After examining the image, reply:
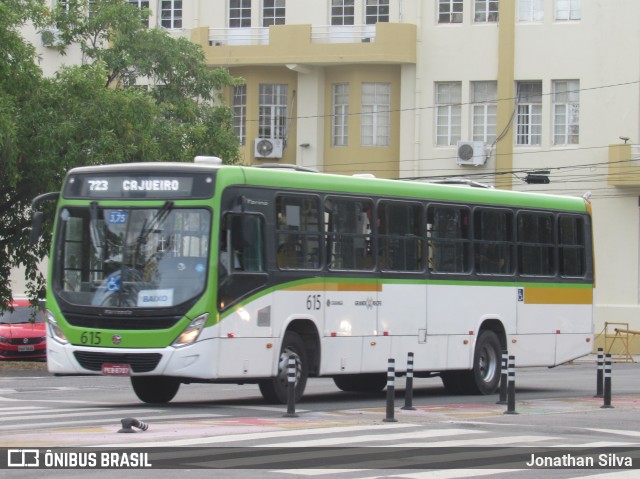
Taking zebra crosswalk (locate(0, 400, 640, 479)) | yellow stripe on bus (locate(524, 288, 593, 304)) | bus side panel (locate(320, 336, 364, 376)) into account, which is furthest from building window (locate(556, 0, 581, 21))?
zebra crosswalk (locate(0, 400, 640, 479))

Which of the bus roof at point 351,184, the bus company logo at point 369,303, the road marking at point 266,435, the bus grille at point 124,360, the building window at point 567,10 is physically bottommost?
the road marking at point 266,435

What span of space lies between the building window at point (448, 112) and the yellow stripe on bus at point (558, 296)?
20.4 metres

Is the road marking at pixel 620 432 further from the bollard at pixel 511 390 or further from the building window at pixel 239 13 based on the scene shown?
the building window at pixel 239 13

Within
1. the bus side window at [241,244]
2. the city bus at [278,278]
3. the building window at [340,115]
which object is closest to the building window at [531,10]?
the building window at [340,115]

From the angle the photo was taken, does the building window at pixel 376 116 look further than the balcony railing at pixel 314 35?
Yes

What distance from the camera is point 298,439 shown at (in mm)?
14945

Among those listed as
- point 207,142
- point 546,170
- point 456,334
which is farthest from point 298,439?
point 546,170

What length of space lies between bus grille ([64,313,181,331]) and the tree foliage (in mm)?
11056

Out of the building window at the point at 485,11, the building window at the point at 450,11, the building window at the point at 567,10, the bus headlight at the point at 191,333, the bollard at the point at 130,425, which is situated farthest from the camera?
the building window at the point at 450,11

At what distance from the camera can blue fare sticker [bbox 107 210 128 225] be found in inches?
753

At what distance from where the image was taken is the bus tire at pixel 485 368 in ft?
77.7

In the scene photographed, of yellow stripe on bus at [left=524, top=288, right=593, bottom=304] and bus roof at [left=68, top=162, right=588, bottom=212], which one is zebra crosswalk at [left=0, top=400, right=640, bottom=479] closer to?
bus roof at [left=68, top=162, right=588, bottom=212]

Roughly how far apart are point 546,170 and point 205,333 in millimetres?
27574

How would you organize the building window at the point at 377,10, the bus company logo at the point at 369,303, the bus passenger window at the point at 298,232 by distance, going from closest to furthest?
the bus passenger window at the point at 298,232 < the bus company logo at the point at 369,303 < the building window at the point at 377,10
